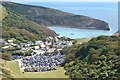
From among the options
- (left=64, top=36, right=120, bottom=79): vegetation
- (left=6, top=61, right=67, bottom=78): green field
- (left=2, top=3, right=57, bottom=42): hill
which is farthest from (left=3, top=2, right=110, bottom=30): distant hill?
(left=6, top=61, right=67, bottom=78): green field

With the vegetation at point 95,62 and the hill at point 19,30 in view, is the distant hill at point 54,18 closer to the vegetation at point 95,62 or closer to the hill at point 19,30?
the hill at point 19,30

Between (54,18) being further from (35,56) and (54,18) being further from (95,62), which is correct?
(95,62)

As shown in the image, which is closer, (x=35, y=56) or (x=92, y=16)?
(x=35, y=56)

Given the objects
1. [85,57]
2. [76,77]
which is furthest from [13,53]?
[76,77]

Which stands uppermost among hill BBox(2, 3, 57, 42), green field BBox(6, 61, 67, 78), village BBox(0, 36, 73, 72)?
hill BBox(2, 3, 57, 42)

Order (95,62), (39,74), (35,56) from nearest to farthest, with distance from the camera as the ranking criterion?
1. (39,74)
2. (95,62)
3. (35,56)

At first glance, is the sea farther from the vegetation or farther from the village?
the vegetation

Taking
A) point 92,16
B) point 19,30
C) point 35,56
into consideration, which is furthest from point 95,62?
point 92,16
